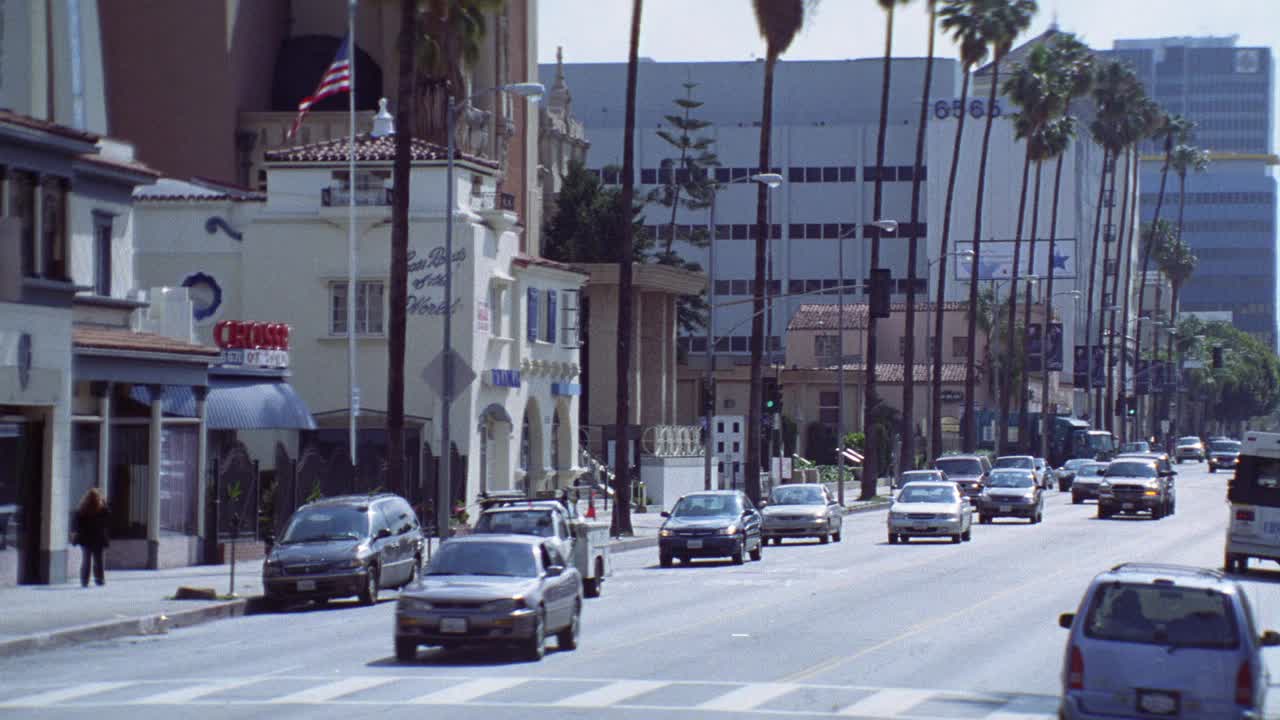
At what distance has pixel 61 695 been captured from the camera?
59.6ft

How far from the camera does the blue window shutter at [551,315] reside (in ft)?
194

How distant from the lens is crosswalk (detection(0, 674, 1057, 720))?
16938 millimetres

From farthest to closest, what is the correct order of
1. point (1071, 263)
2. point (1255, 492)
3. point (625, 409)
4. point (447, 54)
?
point (1071, 263), point (625, 409), point (447, 54), point (1255, 492)

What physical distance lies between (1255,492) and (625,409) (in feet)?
53.0

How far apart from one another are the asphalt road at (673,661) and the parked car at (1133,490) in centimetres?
2473

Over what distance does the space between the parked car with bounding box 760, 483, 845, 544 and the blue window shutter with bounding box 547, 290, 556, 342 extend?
40.7 ft

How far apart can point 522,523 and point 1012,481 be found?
33590 millimetres

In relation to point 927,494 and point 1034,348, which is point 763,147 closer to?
point 927,494

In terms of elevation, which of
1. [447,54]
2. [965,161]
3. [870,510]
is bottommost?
[870,510]

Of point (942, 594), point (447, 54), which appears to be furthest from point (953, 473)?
point (942, 594)

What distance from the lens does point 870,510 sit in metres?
70.4

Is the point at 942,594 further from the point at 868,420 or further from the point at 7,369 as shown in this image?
the point at 868,420

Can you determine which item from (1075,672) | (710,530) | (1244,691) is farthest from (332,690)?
(710,530)

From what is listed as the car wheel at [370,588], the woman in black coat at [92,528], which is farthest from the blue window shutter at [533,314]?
the car wheel at [370,588]
